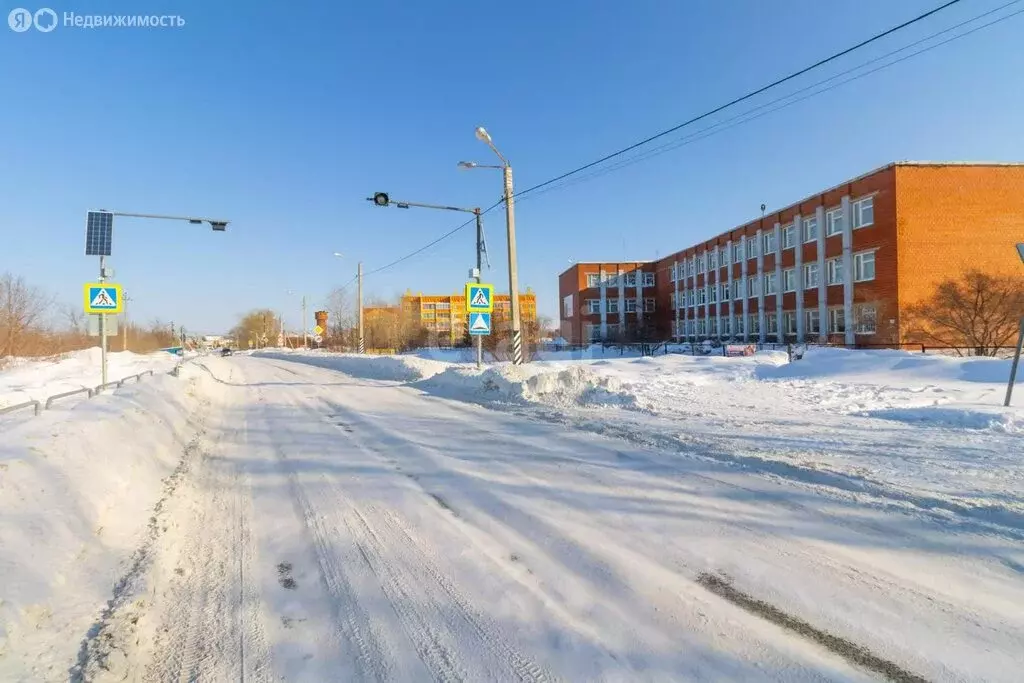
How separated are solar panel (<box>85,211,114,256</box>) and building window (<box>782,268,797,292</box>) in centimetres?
3981

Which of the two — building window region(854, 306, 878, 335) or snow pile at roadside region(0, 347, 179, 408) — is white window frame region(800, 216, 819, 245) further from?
snow pile at roadside region(0, 347, 179, 408)

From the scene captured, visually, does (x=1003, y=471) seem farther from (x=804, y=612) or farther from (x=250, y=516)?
(x=250, y=516)

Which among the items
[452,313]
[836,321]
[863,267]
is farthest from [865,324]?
[452,313]

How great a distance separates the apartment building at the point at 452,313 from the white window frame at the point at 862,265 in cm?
2080

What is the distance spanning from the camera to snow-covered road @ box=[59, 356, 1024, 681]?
Answer: 2799 mm

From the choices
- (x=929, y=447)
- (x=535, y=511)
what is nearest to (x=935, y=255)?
(x=929, y=447)

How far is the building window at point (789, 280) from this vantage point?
39.2m

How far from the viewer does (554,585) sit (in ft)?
11.8

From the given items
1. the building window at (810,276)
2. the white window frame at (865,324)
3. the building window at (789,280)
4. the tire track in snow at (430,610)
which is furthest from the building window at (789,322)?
the tire track in snow at (430,610)

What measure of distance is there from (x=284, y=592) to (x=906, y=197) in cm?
3656

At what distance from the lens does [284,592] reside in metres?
3.61

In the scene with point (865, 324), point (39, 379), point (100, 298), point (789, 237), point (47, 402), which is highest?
point (789, 237)

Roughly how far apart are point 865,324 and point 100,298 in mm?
36596

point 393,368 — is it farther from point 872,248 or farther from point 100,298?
point 872,248
